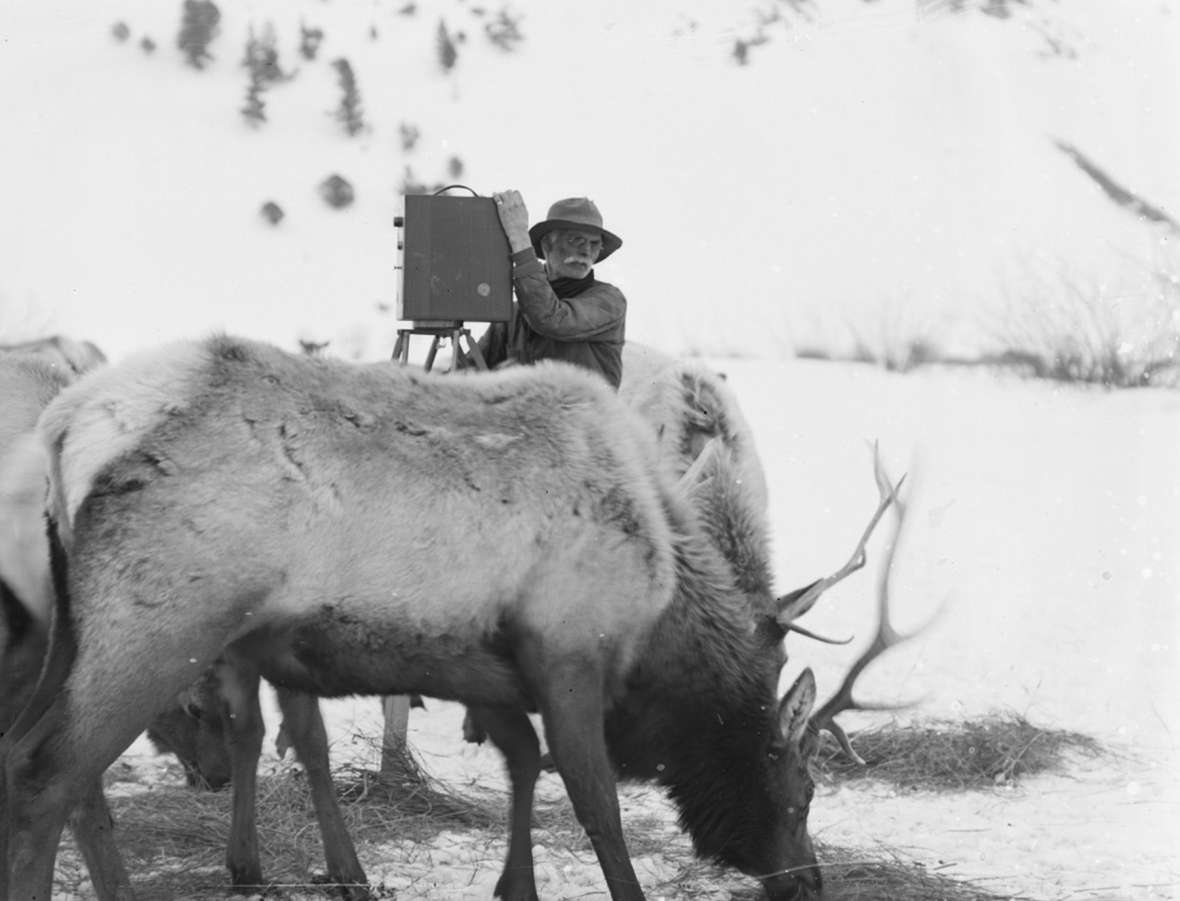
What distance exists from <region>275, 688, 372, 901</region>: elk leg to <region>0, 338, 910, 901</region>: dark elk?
0.55m

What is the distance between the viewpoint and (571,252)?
5840 mm

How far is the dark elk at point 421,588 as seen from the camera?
3.83 m

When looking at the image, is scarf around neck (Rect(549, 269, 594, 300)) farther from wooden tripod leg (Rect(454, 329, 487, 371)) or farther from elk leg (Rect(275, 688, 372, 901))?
elk leg (Rect(275, 688, 372, 901))

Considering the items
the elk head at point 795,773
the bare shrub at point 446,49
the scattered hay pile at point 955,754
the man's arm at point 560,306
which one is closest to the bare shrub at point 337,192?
the bare shrub at point 446,49

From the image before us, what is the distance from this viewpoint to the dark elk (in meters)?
3.83

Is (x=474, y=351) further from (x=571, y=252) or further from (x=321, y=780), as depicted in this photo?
(x=321, y=780)

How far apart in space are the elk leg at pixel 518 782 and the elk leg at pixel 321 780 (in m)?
0.52

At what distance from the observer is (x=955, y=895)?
489 centimetres

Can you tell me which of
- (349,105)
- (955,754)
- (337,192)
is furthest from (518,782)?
(349,105)

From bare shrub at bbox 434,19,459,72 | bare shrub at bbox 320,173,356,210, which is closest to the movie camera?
bare shrub at bbox 320,173,356,210

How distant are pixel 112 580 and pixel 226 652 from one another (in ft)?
2.28

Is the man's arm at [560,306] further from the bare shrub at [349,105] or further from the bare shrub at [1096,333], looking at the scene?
the bare shrub at [349,105]

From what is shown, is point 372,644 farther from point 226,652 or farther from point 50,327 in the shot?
point 50,327

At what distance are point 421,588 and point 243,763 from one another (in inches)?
56.2
